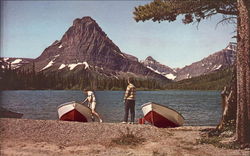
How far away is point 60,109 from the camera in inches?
715

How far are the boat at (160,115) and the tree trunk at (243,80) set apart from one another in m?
6.83

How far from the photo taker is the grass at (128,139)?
11453 mm

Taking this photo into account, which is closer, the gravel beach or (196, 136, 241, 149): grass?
the gravel beach

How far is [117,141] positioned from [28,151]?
→ 137 inches

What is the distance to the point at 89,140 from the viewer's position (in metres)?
11.8

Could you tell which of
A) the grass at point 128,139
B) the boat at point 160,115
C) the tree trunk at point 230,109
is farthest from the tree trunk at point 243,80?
the boat at point 160,115

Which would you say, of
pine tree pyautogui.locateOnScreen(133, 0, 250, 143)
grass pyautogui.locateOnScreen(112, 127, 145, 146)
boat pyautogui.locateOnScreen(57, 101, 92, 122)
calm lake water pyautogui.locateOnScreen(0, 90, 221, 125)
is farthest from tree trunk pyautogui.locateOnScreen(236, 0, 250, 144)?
calm lake water pyautogui.locateOnScreen(0, 90, 221, 125)

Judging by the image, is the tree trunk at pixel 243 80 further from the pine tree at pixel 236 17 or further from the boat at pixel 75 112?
the boat at pixel 75 112

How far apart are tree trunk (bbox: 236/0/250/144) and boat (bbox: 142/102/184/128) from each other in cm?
683

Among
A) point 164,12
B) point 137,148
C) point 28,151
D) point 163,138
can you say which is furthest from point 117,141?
point 164,12

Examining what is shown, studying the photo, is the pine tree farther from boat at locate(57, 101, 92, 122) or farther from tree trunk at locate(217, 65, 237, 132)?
boat at locate(57, 101, 92, 122)

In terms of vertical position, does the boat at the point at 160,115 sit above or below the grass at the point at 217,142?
above

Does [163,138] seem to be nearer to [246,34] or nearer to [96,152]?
[96,152]

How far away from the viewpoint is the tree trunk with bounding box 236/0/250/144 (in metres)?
10.9
